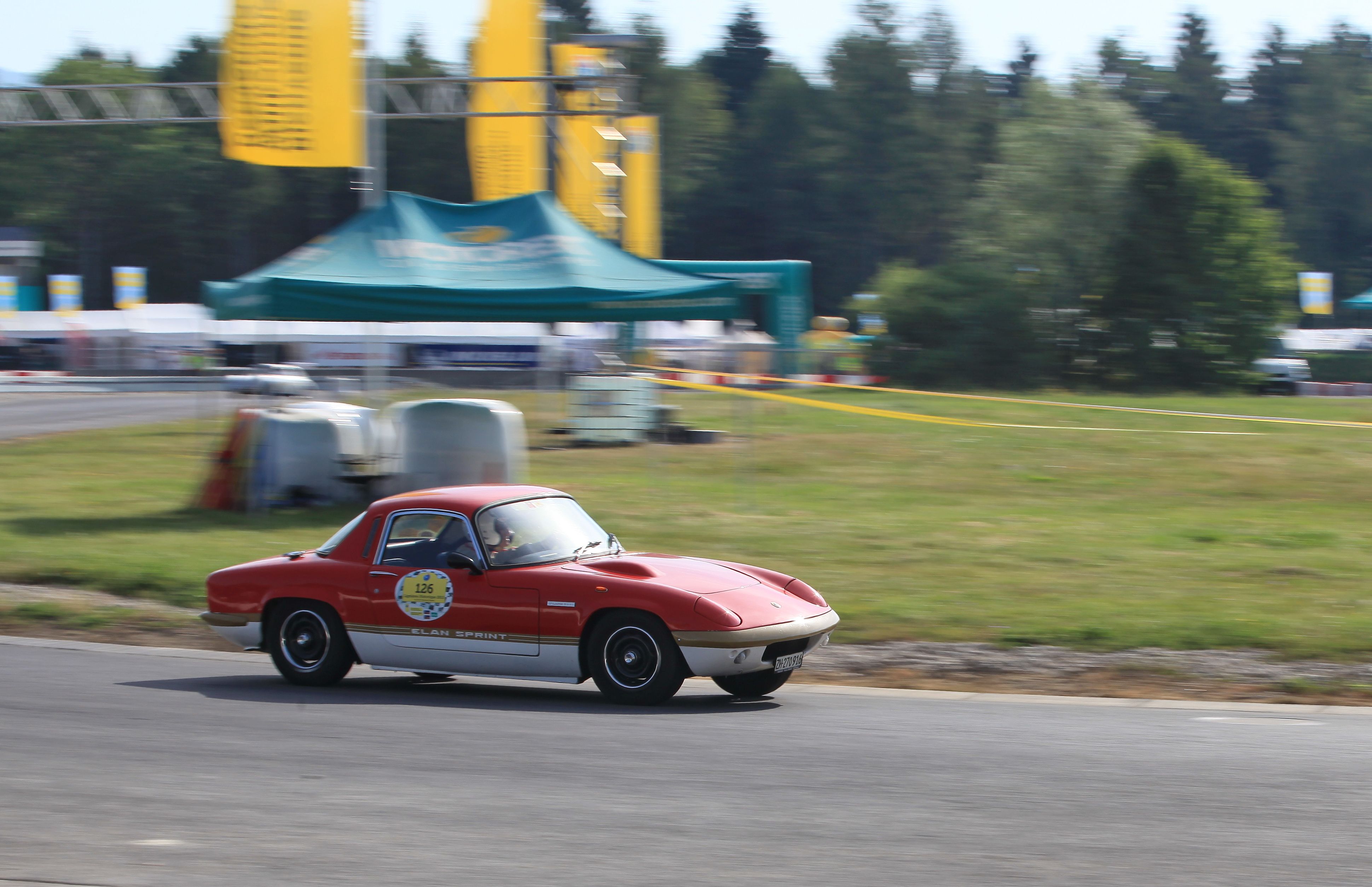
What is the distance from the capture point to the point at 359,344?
52.3 metres

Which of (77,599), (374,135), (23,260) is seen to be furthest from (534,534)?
(23,260)

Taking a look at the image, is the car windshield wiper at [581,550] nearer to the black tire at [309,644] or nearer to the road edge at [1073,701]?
the road edge at [1073,701]

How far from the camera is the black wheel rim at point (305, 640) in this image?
828 centimetres

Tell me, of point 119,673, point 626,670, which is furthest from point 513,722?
point 119,673

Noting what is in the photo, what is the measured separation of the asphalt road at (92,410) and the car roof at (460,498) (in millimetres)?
22026

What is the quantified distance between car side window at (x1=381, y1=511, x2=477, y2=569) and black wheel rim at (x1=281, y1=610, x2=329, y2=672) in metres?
0.59

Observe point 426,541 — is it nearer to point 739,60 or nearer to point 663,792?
point 663,792

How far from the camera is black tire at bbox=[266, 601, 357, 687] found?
821cm

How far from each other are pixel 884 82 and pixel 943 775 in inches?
3088

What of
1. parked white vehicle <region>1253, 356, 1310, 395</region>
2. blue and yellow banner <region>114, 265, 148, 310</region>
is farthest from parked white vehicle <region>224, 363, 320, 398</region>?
blue and yellow banner <region>114, 265, 148, 310</region>

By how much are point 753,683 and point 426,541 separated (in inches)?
79.6

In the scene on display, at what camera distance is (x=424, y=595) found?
794cm

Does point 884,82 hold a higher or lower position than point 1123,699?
higher

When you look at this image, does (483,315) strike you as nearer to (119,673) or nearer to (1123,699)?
(119,673)
